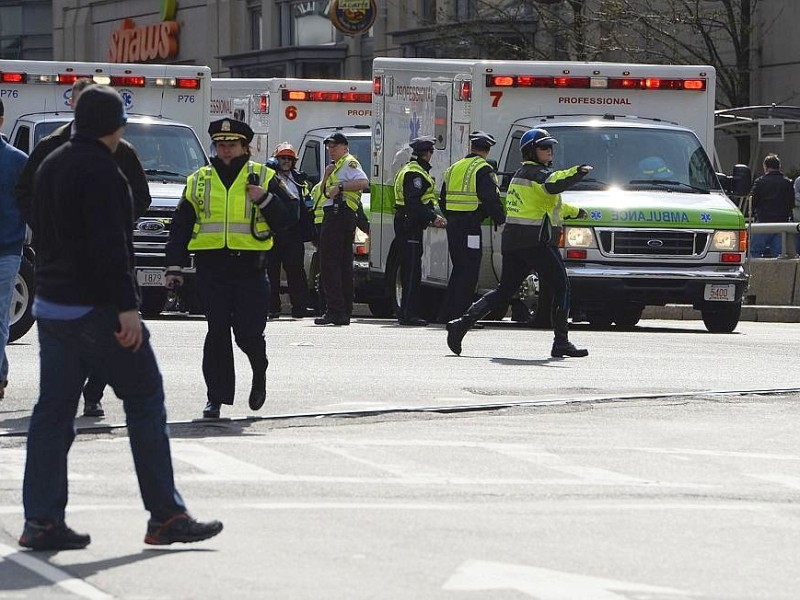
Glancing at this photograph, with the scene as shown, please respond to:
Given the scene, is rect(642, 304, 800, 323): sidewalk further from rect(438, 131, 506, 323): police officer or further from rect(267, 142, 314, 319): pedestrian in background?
rect(438, 131, 506, 323): police officer

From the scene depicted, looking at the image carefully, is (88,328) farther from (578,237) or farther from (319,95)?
(319,95)

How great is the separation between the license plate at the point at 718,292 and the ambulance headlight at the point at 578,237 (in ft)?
3.81

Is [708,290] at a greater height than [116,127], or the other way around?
[116,127]

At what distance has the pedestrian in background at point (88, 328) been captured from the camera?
7.34 m

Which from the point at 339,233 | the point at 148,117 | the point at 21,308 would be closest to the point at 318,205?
the point at 339,233

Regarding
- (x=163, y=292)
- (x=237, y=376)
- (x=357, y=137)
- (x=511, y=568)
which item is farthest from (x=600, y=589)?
(x=357, y=137)

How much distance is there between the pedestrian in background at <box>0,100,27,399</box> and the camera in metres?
11.6

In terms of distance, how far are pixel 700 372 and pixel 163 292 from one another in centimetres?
841

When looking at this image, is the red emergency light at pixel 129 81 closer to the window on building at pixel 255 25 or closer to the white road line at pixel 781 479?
the white road line at pixel 781 479

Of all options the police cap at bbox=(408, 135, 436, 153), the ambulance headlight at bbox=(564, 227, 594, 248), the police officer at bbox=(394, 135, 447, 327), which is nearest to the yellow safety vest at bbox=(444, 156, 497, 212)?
the police officer at bbox=(394, 135, 447, 327)

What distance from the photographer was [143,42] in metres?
55.4

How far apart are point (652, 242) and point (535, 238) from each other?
394 centimetres

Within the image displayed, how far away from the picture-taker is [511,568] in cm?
701

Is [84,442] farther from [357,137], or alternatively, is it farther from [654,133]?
[357,137]
